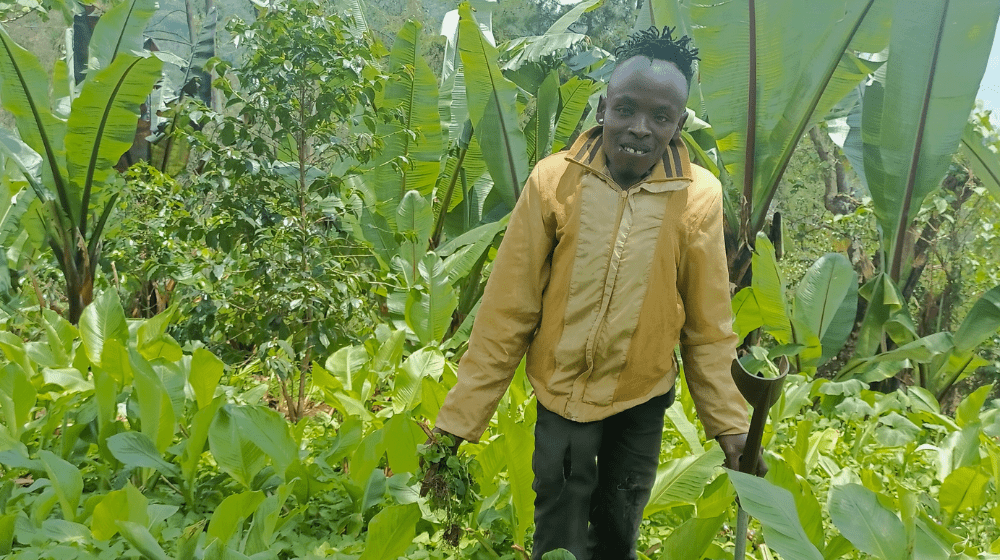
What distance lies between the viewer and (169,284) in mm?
4988

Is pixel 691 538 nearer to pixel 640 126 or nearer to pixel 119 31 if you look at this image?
pixel 640 126

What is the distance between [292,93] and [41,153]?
239 centimetres

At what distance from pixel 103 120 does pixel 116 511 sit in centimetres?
288

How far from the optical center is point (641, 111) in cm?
146

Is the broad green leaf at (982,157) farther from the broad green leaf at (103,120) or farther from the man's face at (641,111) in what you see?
the broad green leaf at (103,120)

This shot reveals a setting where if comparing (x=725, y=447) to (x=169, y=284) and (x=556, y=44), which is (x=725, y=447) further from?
(x=169, y=284)

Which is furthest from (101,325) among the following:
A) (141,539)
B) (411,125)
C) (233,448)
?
(411,125)

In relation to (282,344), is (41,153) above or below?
above

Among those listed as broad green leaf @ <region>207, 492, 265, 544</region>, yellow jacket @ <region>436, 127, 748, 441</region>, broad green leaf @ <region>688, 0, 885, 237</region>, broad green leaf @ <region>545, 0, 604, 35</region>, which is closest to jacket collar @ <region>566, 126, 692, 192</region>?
yellow jacket @ <region>436, 127, 748, 441</region>

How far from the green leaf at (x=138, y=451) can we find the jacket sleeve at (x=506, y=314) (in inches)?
49.1

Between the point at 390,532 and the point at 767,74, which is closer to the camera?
the point at 390,532

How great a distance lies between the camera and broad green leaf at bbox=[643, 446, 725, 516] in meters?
2.29

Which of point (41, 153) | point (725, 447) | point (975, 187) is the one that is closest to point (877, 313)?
point (975, 187)

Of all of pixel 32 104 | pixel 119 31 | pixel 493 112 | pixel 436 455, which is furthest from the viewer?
pixel 119 31
